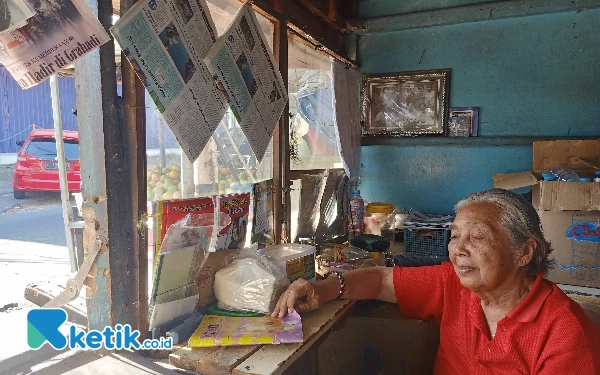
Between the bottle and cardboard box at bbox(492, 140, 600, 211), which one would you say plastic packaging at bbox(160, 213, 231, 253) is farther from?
cardboard box at bbox(492, 140, 600, 211)

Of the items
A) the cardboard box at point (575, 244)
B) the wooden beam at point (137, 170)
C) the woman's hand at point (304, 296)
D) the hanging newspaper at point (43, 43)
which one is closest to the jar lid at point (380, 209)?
the cardboard box at point (575, 244)

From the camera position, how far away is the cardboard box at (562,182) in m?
2.64

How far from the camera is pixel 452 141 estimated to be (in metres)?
3.88

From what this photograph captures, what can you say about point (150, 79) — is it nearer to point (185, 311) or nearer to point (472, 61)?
point (185, 311)

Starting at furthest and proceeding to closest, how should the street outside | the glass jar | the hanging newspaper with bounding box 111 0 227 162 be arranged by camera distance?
the glass jar
the street outside
the hanging newspaper with bounding box 111 0 227 162

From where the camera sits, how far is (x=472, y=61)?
3.76 m

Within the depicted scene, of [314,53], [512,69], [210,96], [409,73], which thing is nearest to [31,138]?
[314,53]

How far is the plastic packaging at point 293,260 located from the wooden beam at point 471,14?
280 cm

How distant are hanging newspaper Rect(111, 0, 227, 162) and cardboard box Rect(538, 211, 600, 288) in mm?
2400

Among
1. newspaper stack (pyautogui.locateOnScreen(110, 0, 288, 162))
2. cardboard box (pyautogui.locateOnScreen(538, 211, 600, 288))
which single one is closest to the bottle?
cardboard box (pyautogui.locateOnScreen(538, 211, 600, 288))

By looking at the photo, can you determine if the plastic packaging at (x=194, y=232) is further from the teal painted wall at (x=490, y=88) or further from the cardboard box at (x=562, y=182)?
the teal painted wall at (x=490, y=88)

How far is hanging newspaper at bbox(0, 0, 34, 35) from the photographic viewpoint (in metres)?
0.92

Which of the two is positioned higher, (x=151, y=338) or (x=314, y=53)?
(x=314, y=53)

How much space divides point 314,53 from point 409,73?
1.19 m
